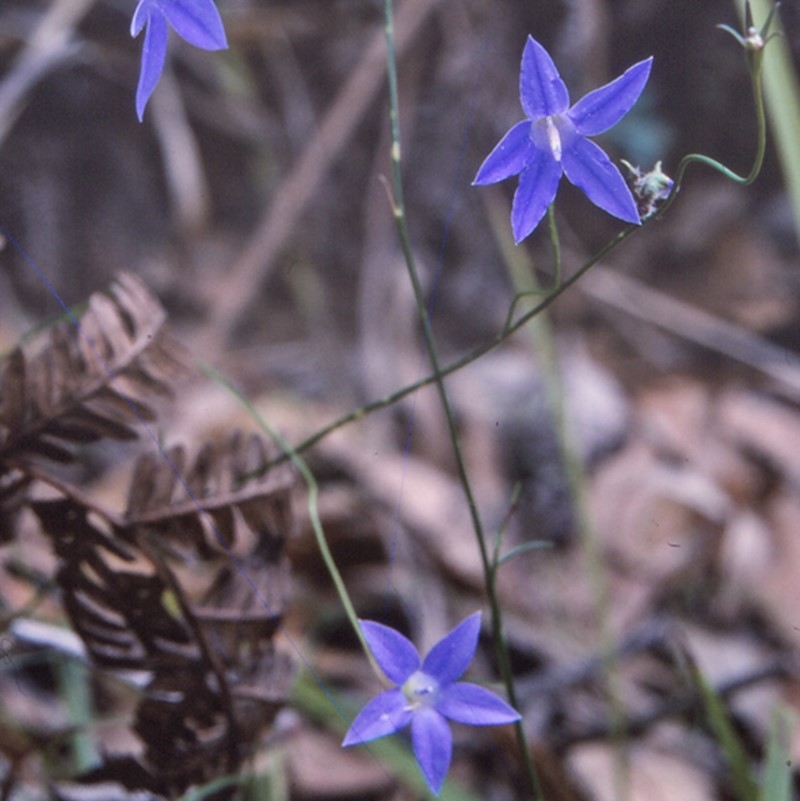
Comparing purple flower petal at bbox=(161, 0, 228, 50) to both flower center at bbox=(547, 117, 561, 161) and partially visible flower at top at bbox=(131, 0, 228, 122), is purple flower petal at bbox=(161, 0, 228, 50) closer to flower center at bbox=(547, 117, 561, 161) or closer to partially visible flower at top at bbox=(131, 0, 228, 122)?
partially visible flower at top at bbox=(131, 0, 228, 122)

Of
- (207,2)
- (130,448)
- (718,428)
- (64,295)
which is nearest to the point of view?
(207,2)

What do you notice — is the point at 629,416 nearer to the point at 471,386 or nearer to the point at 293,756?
the point at 471,386

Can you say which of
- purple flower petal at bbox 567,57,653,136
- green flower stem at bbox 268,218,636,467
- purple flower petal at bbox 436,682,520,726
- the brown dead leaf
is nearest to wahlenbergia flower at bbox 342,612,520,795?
purple flower petal at bbox 436,682,520,726

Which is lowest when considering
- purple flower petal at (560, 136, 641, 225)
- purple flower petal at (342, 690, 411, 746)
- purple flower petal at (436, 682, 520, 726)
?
purple flower petal at (436, 682, 520, 726)

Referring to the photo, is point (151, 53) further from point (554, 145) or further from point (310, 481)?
point (310, 481)

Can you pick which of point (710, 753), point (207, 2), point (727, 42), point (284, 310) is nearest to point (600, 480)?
point (710, 753)

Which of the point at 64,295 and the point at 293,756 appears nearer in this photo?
the point at 293,756

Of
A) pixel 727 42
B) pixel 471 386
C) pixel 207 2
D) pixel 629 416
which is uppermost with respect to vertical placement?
pixel 207 2

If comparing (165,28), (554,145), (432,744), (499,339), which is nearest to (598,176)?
(554,145)
